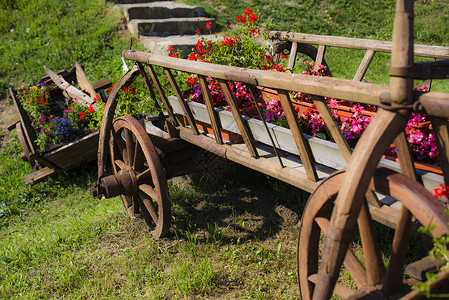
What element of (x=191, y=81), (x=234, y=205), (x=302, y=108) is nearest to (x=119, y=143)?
(x=191, y=81)

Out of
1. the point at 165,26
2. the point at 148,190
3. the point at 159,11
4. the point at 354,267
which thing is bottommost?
the point at 148,190

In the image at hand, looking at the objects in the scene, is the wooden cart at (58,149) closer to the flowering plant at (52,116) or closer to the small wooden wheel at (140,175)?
the flowering plant at (52,116)

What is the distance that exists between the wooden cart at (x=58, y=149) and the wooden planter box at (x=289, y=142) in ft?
6.55

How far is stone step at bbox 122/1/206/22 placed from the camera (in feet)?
25.6

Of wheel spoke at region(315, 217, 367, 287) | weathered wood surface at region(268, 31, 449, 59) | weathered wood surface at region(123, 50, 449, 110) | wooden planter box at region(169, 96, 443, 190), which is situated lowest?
wheel spoke at region(315, 217, 367, 287)

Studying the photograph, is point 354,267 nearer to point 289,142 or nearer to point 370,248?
point 370,248

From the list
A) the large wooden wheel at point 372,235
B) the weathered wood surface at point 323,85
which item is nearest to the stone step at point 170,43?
the weathered wood surface at point 323,85

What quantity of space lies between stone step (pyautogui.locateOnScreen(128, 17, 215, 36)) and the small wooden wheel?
4.37 meters

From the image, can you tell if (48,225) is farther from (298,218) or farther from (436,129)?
(436,129)

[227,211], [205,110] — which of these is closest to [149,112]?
[205,110]

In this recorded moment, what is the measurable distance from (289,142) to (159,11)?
21.2ft

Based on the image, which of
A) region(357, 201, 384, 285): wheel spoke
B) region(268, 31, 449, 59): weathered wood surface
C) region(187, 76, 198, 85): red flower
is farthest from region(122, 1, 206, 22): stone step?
region(357, 201, 384, 285): wheel spoke

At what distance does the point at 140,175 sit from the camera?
316cm

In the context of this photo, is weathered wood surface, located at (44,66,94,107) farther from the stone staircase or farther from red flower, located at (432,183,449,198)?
red flower, located at (432,183,449,198)
